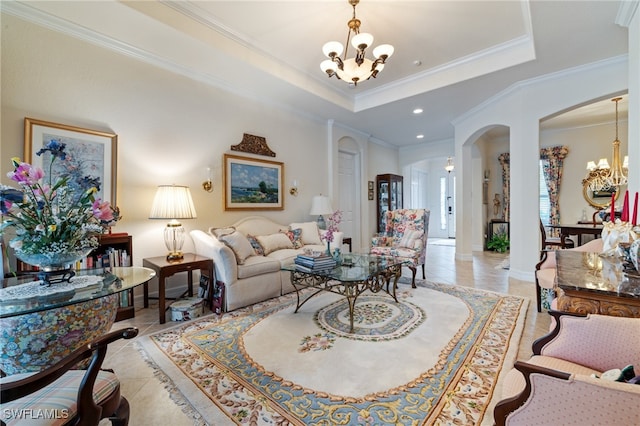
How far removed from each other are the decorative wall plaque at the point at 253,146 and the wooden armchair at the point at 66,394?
337 cm

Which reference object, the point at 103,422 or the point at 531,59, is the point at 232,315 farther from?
the point at 531,59

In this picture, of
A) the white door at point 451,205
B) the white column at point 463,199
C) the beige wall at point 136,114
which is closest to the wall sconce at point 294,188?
the beige wall at point 136,114

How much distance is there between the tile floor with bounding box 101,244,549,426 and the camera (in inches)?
58.5

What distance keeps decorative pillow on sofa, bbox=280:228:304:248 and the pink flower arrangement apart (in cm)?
286

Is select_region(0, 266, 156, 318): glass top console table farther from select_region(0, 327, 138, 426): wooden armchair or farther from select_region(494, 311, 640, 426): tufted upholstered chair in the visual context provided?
select_region(494, 311, 640, 426): tufted upholstered chair

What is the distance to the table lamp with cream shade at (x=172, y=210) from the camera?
300 centimetres

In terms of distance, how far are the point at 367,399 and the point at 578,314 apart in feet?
3.69

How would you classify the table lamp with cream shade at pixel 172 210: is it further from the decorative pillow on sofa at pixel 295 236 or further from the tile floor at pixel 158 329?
the decorative pillow on sofa at pixel 295 236

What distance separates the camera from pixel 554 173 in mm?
6301

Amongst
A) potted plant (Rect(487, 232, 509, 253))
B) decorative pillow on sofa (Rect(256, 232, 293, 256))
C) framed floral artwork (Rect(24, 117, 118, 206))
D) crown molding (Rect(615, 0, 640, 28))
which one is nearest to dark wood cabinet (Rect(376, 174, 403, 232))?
potted plant (Rect(487, 232, 509, 253))

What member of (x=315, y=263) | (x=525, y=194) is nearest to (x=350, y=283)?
(x=315, y=263)

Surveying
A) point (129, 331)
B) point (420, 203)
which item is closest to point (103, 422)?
point (129, 331)

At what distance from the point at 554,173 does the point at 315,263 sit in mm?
6695

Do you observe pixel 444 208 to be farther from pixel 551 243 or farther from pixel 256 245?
pixel 256 245
